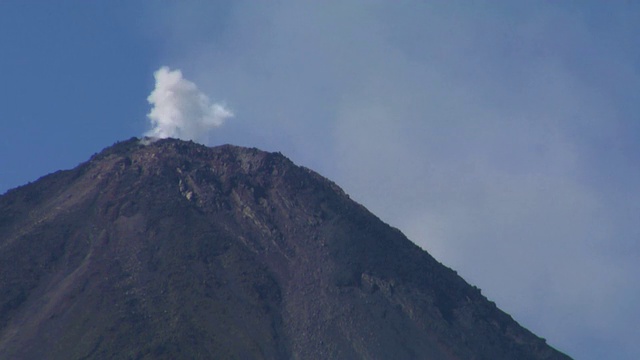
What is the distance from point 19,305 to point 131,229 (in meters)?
21.7

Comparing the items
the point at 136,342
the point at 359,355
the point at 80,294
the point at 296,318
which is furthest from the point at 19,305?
the point at 359,355

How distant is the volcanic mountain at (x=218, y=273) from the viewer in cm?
13400

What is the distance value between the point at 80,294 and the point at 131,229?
1873 centimetres

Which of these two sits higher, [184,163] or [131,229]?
[184,163]

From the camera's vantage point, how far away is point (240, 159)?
179875mm

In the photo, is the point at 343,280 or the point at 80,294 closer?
the point at 80,294

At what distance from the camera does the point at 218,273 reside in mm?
149875

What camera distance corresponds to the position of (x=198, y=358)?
127 metres

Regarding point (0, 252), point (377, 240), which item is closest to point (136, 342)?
point (0, 252)

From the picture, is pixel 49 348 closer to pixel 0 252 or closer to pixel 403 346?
pixel 0 252

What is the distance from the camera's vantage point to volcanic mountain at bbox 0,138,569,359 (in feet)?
440

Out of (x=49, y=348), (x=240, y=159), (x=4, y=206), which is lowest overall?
(x=49, y=348)

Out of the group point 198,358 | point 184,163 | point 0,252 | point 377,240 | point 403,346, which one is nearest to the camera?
point 198,358

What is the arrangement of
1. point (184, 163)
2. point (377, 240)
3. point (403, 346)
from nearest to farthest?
point (403, 346) < point (377, 240) < point (184, 163)
